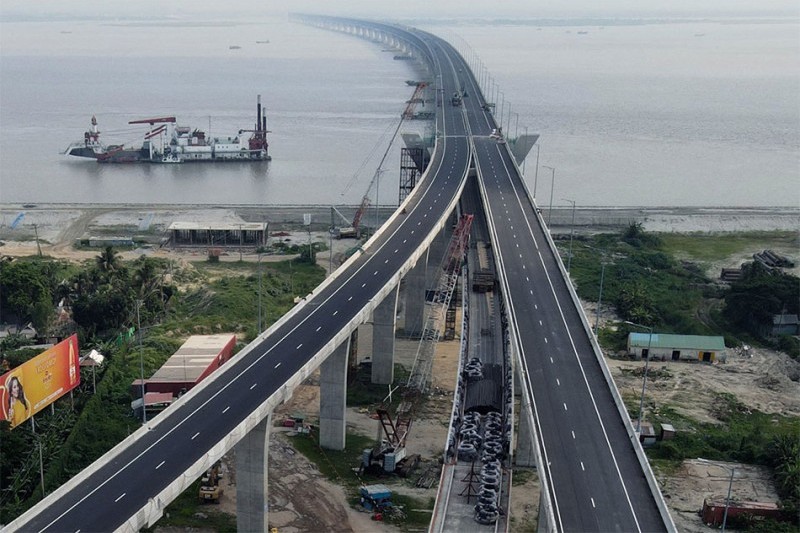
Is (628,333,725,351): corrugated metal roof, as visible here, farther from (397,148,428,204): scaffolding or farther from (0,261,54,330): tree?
(397,148,428,204): scaffolding

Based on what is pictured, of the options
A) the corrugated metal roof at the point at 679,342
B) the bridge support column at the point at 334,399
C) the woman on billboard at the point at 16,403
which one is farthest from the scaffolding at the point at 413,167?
the woman on billboard at the point at 16,403

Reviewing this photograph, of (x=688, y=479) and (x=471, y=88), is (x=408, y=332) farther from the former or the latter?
(x=471, y=88)

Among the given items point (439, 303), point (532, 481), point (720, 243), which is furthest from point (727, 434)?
point (720, 243)


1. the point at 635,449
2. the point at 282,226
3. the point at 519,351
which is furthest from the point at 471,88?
the point at 635,449

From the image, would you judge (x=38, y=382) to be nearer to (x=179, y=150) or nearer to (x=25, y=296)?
(x=25, y=296)

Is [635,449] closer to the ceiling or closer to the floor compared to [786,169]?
closer to the floor

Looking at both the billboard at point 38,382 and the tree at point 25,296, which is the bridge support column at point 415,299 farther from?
the billboard at point 38,382
